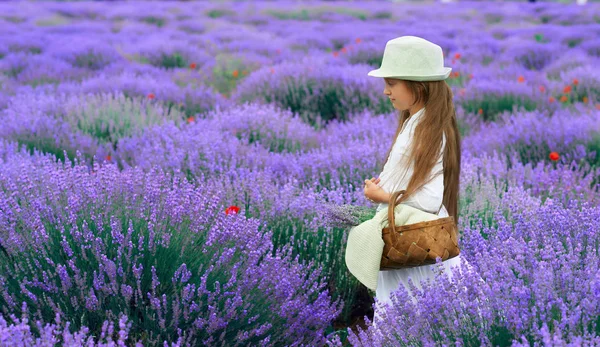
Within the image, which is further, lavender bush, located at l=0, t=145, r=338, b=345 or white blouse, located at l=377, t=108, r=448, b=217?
white blouse, located at l=377, t=108, r=448, b=217

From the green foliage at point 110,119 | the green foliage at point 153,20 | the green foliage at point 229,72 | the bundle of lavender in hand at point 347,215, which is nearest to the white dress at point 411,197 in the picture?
the bundle of lavender in hand at point 347,215

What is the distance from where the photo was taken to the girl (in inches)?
95.2

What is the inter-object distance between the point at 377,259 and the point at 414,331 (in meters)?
0.37

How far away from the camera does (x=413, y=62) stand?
2.45 m

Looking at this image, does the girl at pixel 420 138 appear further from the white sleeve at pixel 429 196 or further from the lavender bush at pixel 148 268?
the lavender bush at pixel 148 268

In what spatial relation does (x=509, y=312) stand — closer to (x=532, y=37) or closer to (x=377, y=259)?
(x=377, y=259)

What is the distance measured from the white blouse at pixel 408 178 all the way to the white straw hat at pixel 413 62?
5.7 inches

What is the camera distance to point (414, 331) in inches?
80.3

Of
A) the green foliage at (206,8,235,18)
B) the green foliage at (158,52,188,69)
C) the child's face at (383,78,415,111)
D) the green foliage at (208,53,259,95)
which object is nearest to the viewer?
the child's face at (383,78,415,111)

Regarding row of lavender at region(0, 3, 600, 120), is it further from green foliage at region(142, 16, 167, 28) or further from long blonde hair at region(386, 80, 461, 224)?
long blonde hair at region(386, 80, 461, 224)

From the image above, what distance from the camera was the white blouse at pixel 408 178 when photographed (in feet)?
7.95

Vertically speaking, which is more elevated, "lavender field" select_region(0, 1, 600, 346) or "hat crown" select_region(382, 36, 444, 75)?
"hat crown" select_region(382, 36, 444, 75)

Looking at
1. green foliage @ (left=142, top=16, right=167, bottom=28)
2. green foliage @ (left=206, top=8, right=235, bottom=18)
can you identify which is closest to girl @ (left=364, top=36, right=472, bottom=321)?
green foliage @ (left=142, top=16, right=167, bottom=28)

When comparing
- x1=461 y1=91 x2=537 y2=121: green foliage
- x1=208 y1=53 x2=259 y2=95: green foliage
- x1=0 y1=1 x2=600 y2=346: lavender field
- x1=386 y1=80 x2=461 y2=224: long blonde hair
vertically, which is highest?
x1=386 y1=80 x2=461 y2=224: long blonde hair
